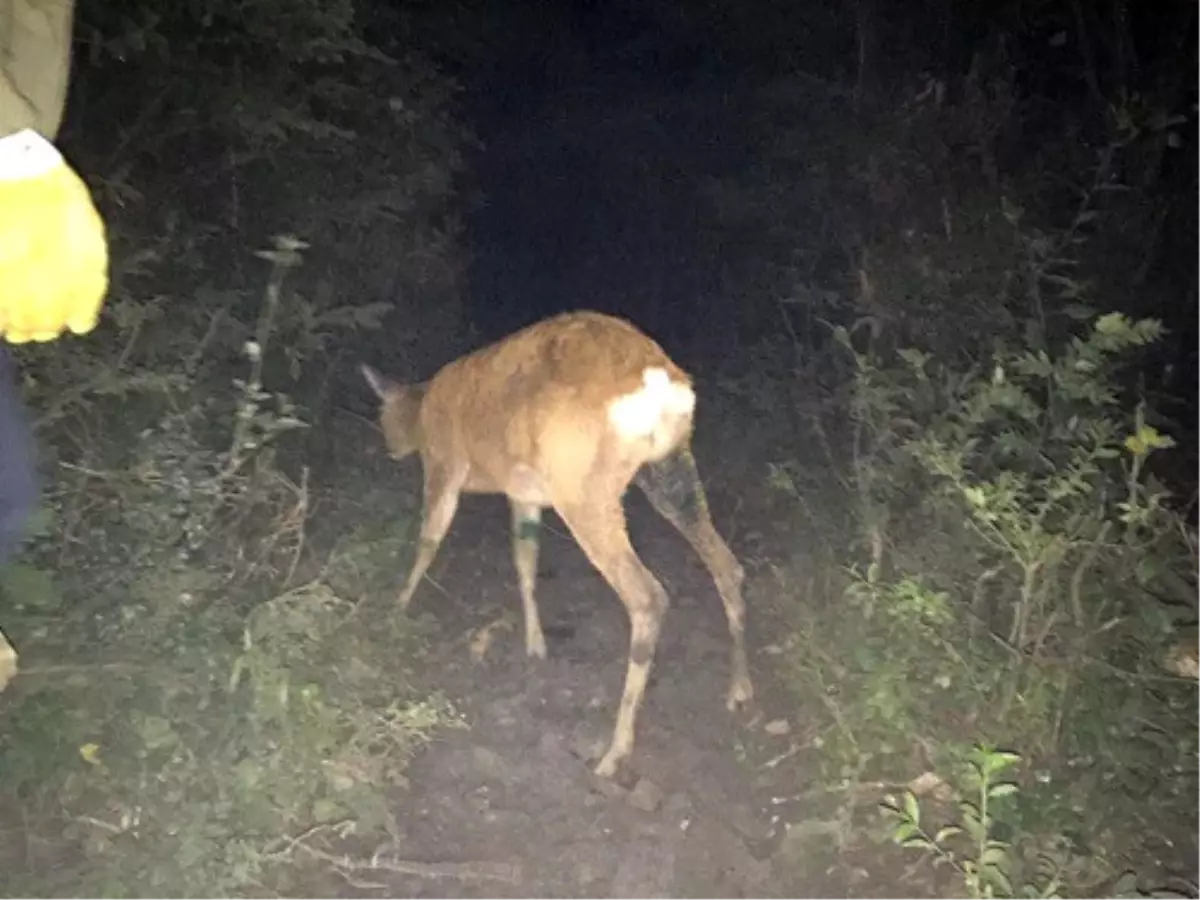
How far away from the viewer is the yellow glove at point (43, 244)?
2135mm

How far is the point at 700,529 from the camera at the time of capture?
4043mm

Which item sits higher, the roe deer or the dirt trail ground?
the roe deer

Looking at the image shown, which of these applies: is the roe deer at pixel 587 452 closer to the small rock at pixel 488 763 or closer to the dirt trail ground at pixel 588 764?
the dirt trail ground at pixel 588 764

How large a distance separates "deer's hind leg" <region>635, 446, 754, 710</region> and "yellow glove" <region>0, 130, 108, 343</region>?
197 centimetres


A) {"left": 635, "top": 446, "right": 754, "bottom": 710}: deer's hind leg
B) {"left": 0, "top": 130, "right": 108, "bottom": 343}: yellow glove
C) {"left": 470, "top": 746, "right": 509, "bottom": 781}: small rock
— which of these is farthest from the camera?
{"left": 635, "top": 446, "right": 754, "bottom": 710}: deer's hind leg

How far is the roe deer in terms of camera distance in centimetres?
368

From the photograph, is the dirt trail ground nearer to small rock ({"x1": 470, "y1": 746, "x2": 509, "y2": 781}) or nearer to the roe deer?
small rock ({"x1": 470, "y1": 746, "x2": 509, "y2": 781})

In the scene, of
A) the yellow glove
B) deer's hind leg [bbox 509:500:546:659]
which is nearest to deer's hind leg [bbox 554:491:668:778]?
deer's hind leg [bbox 509:500:546:659]

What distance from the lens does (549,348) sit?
3.91m

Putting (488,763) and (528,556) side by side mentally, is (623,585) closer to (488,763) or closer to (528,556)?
(488,763)

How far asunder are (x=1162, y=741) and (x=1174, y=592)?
504 mm

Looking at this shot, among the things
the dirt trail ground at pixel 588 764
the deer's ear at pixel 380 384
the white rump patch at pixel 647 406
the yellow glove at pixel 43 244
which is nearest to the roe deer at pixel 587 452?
the white rump patch at pixel 647 406

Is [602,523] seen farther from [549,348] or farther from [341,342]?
[341,342]

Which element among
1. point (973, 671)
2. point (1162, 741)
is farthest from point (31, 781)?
point (1162, 741)
